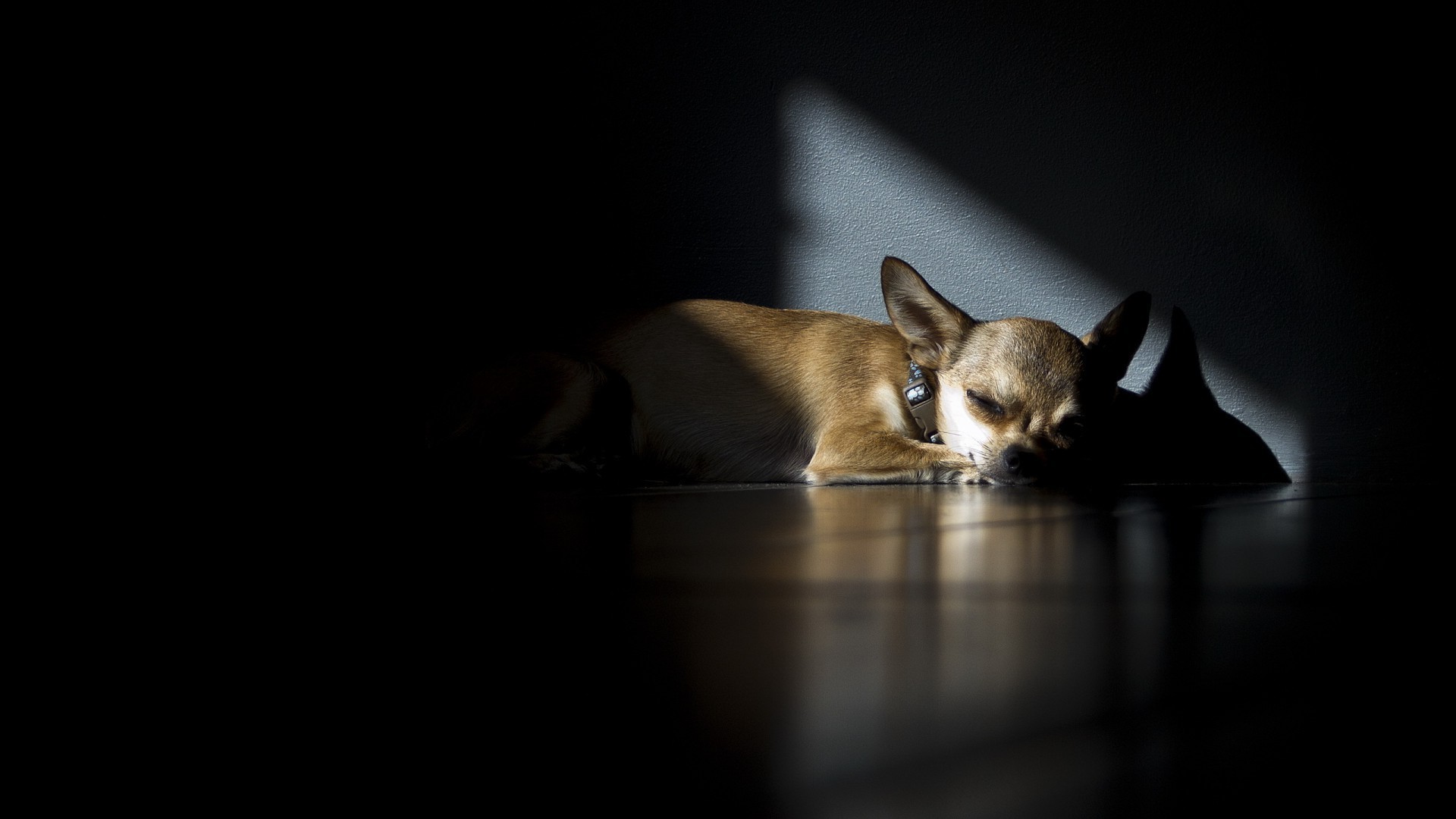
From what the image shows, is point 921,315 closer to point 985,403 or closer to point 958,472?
point 985,403

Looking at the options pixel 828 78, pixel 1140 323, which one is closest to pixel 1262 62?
pixel 1140 323

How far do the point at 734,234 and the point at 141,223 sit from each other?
175 centimetres

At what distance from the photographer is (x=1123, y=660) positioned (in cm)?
41

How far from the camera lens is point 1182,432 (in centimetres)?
→ 247

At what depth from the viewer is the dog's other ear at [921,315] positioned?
220cm

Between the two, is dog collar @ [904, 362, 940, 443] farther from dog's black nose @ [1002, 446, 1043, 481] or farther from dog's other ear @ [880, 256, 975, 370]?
dog's black nose @ [1002, 446, 1043, 481]

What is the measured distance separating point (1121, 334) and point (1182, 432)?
45 centimetres

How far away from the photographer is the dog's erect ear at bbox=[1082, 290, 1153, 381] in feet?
7.27

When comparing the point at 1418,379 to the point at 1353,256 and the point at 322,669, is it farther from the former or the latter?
the point at 322,669

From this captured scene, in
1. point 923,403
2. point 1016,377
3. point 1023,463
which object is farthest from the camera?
point 923,403

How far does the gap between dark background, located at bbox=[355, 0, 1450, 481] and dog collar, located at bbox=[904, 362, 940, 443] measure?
73cm

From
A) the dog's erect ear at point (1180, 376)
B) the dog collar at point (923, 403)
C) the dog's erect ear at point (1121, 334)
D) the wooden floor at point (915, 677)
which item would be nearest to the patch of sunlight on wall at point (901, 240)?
the dog's erect ear at point (1180, 376)

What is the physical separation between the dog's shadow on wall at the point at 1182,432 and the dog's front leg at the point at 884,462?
71cm

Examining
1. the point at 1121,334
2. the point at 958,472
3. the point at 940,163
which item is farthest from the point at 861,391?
the point at 940,163
